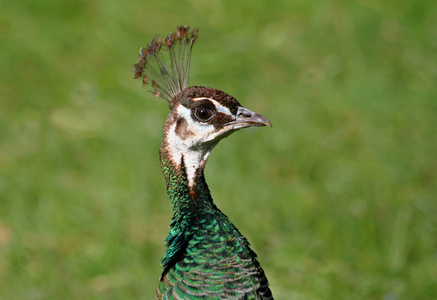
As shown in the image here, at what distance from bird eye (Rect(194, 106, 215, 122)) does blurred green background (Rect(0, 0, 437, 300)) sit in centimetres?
132

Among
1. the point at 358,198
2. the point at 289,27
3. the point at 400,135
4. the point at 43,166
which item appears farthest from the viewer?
the point at 289,27

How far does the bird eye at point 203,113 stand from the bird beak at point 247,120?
72 millimetres

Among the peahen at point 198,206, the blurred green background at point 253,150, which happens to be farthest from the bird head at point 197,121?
the blurred green background at point 253,150

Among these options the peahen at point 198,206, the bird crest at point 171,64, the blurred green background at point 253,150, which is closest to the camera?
the peahen at point 198,206

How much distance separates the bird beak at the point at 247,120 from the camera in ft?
7.42

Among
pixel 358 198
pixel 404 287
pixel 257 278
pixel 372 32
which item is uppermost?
pixel 372 32

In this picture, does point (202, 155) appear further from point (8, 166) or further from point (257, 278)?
point (8, 166)

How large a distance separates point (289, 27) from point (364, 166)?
5.95ft

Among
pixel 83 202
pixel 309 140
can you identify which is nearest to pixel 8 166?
pixel 83 202

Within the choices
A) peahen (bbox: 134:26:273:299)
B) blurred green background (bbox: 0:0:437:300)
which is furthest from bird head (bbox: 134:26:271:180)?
blurred green background (bbox: 0:0:437:300)

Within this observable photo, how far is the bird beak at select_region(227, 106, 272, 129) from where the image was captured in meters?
2.26

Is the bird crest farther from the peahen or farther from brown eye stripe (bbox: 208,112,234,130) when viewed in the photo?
brown eye stripe (bbox: 208,112,234,130)

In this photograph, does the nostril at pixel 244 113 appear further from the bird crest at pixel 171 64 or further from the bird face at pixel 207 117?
the bird crest at pixel 171 64

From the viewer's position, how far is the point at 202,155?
2320mm
